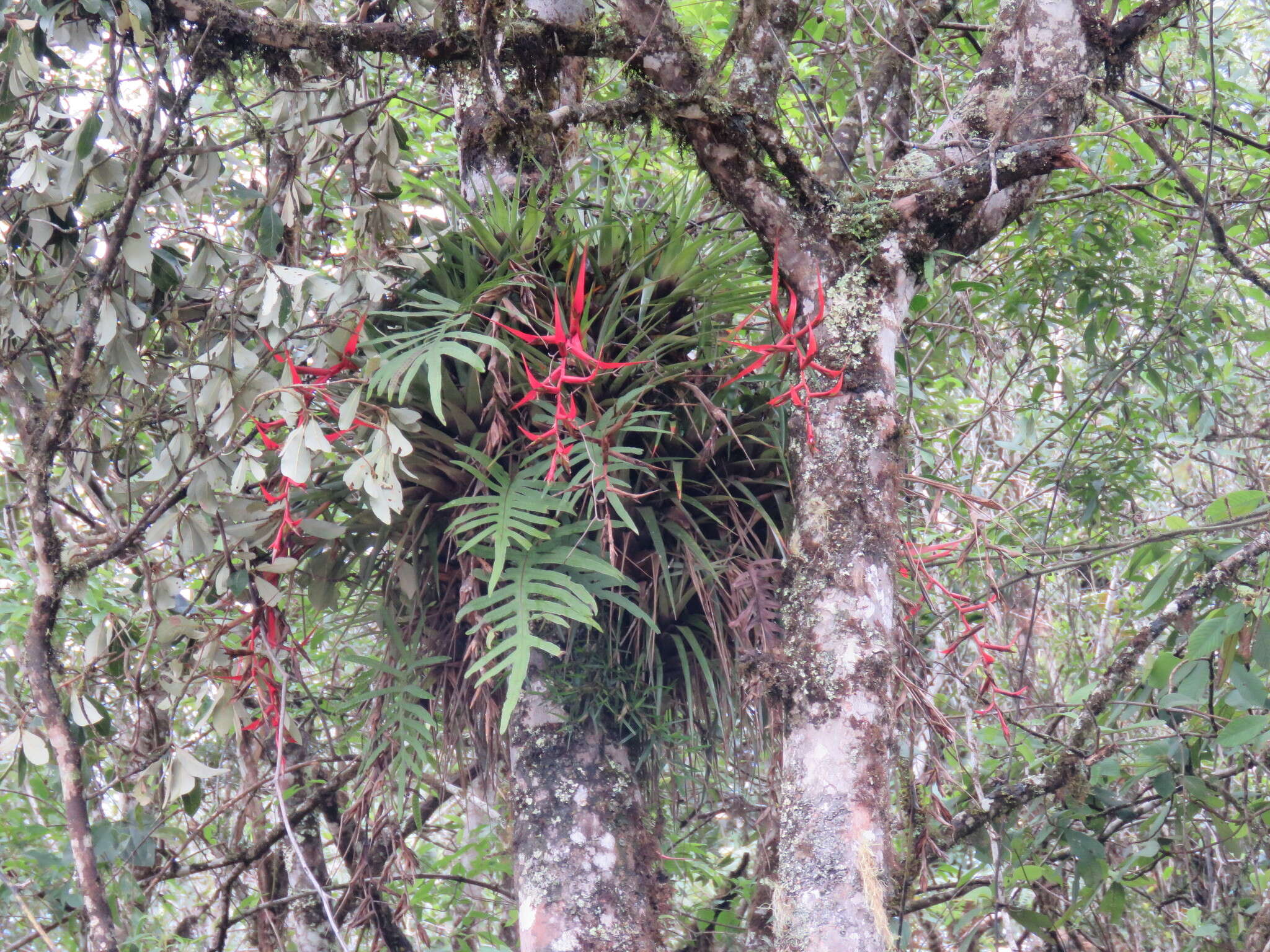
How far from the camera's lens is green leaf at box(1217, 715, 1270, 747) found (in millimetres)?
1683

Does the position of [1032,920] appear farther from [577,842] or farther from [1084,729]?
[577,842]

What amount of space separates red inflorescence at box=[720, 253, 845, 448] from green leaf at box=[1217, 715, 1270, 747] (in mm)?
942

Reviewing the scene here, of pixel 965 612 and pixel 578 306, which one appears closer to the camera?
pixel 578 306

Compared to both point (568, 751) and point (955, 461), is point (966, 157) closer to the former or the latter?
point (568, 751)

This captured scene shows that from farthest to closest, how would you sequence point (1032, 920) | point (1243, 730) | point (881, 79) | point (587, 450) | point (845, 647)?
point (881, 79) < point (1032, 920) < point (1243, 730) < point (587, 450) < point (845, 647)

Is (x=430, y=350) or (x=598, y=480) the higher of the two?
(x=430, y=350)

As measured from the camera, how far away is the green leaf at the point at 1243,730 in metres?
1.68

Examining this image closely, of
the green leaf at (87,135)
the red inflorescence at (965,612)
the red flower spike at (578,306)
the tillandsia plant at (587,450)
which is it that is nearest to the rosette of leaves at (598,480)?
the tillandsia plant at (587,450)

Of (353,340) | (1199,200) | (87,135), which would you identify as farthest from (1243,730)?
(87,135)

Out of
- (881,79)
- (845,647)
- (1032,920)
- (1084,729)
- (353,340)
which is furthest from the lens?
(881,79)

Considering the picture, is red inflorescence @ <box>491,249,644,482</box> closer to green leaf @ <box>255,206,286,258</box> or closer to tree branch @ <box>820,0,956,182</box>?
green leaf @ <box>255,206,286,258</box>

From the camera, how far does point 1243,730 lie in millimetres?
1699

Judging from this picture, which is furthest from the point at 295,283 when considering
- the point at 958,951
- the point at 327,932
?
the point at 958,951

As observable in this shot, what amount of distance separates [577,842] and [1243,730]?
1.16m
